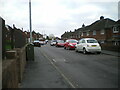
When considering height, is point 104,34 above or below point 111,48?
above

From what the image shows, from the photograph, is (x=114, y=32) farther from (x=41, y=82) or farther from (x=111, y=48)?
(x=41, y=82)

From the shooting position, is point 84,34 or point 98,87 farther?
point 84,34

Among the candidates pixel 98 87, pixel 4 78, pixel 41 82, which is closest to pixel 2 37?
pixel 4 78

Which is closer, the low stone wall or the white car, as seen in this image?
the low stone wall

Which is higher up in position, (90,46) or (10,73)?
(90,46)

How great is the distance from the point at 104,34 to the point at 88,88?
32.5m

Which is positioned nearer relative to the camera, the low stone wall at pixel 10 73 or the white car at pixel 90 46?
the low stone wall at pixel 10 73

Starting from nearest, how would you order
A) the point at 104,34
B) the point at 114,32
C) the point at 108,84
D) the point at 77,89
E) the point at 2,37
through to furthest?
the point at 2,37
the point at 77,89
the point at 108,84
the point at 114,32
the point at 104,34

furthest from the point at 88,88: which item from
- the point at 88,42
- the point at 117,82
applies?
the point at 88,42

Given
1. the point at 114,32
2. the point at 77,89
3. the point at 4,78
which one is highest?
the point at 114,32

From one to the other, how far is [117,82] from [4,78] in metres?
4.22

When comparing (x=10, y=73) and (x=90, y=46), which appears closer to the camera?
(x=10, y=73)

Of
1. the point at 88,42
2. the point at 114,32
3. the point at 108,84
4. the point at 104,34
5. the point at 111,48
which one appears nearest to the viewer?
the point at 108,84

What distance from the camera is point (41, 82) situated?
220 inches
